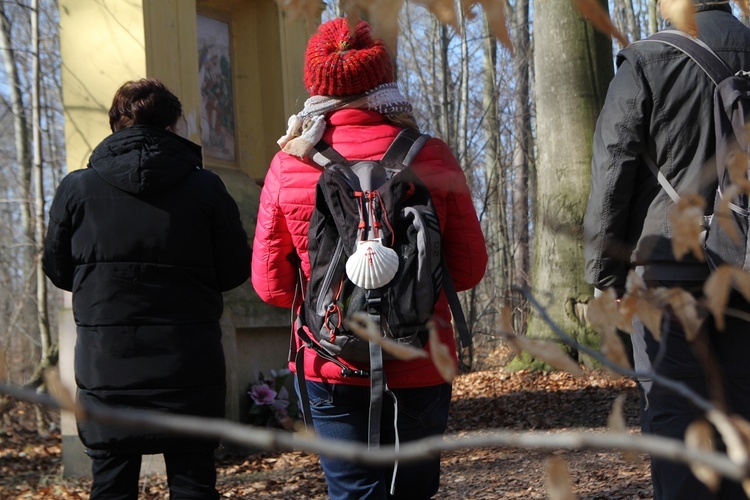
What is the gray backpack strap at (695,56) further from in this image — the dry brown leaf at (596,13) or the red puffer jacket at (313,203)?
the dry brown leaf at (596,13)

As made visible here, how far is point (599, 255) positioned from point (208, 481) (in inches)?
70.3

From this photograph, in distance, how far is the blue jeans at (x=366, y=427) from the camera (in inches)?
121

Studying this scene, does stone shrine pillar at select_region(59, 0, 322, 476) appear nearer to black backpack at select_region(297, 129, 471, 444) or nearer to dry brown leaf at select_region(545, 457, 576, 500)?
black backpack at select_region(297, 129, 471, 444)

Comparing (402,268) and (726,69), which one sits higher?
(726,69)

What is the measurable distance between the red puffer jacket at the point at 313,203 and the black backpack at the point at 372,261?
0.09 m

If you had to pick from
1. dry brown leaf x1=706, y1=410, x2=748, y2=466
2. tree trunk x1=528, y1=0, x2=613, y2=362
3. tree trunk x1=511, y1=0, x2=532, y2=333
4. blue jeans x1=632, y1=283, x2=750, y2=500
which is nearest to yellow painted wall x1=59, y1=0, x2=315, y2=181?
tree trunk x1=528, y1=0, x2=613, y2=362

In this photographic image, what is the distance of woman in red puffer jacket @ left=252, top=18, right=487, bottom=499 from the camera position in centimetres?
310

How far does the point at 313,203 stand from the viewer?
3148 mm

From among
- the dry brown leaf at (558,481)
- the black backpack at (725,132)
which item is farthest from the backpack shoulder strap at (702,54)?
the dry brown leaf at (558,481)

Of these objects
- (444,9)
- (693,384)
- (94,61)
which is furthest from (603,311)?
(94,61)

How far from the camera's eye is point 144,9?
6.53 meters

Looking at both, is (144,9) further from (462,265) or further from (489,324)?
(489,324)

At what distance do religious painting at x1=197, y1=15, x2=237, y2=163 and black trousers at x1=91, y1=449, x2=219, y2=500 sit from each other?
4.27 m

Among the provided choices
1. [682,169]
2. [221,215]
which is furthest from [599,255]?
[221,215]
